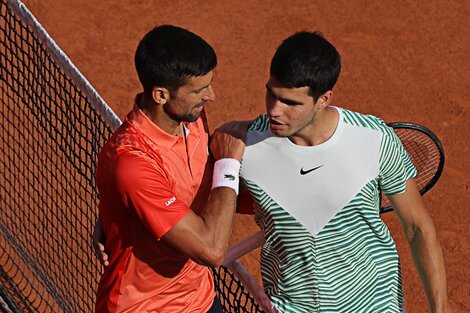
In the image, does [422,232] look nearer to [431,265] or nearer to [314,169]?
[431,265]

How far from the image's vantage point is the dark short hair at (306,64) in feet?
13.0

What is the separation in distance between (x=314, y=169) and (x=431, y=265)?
0.71m

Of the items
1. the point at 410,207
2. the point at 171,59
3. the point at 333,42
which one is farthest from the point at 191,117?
the point at 333,42

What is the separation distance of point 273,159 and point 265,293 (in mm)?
705

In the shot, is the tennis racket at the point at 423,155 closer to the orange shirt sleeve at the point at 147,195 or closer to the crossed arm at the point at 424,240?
the crossed arm at the point at 424,240

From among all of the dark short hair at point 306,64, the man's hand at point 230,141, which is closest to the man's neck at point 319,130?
the dark short hair at point 306,64

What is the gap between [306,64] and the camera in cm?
399

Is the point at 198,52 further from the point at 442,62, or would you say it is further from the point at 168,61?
the point at 442,62

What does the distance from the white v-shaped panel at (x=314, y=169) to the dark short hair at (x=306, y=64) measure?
251 millimetres

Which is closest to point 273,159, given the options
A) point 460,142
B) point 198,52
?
point 198,52

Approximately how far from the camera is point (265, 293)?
443cm

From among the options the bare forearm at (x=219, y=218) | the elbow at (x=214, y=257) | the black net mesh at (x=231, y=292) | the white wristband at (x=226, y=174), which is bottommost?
the black net mesh at (x=231, y=292)

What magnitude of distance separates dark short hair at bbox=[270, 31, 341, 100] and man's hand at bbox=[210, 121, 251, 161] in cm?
33

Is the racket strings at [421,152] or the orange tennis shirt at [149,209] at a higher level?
the orange tennis shirt at [149,209]
